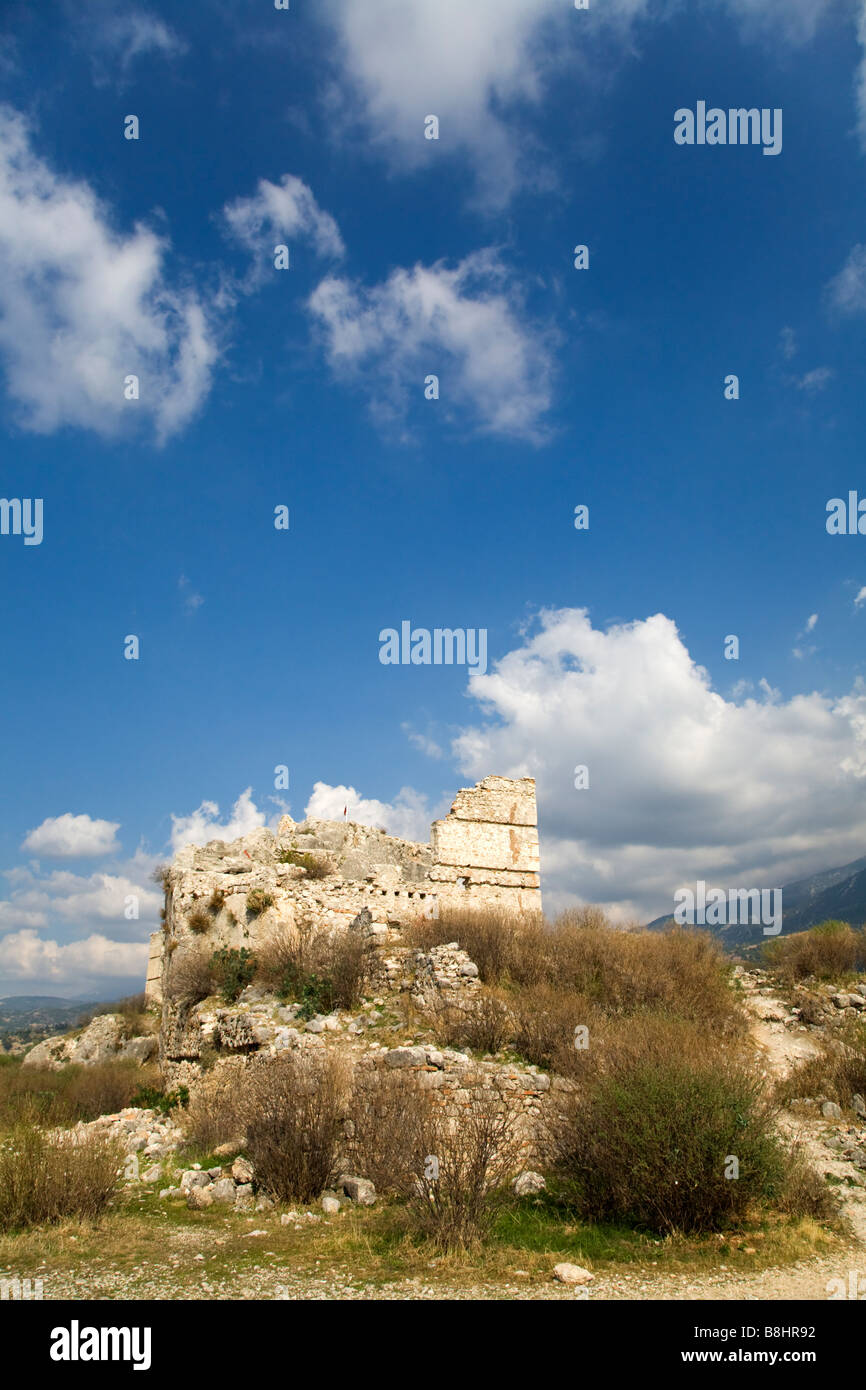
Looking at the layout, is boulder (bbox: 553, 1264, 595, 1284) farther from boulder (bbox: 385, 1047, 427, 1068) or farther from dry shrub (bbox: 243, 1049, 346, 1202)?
boulder (bbox: 385, 1047, 427, 1068)

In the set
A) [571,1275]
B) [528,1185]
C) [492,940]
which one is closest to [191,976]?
[492,940]

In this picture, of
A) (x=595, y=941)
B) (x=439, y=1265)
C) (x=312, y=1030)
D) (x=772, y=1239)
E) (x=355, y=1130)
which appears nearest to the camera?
(x=439, y=1265)

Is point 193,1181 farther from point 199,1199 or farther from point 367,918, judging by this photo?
point 367,918

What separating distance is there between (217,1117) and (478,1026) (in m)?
3.83

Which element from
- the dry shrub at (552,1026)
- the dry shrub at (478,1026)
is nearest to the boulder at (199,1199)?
the dry shrub at (478,1026)

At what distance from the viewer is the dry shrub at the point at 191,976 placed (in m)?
15.5

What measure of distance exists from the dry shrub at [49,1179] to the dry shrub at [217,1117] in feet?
5.62

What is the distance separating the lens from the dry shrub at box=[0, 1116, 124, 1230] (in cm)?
695

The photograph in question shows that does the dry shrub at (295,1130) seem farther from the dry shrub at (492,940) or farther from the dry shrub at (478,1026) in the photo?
the dry shrub at (492,940)

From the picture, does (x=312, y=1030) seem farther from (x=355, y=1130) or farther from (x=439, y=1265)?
(x=439, y=1265)
